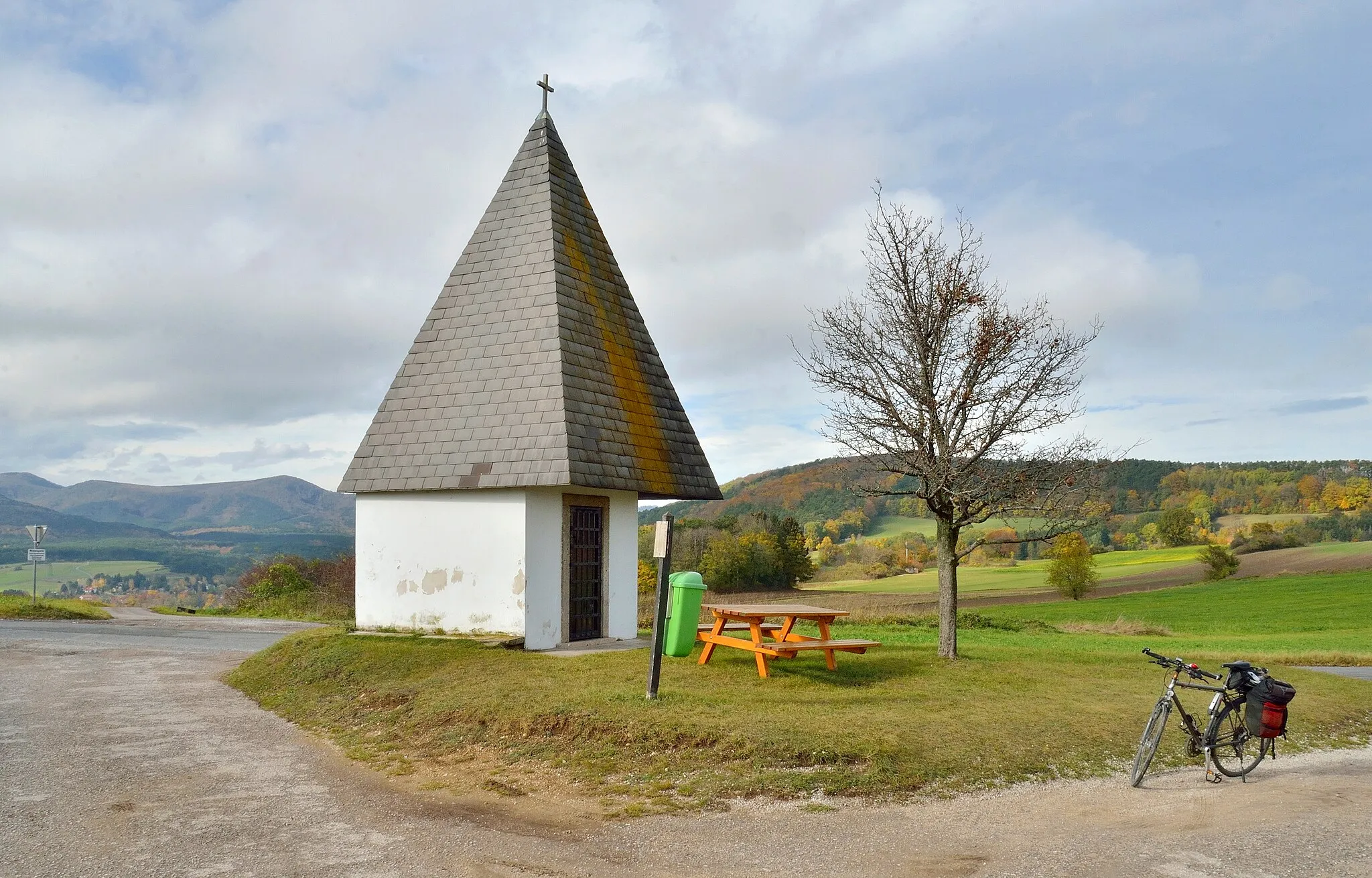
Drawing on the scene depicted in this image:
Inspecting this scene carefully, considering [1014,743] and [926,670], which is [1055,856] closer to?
[1014,743]

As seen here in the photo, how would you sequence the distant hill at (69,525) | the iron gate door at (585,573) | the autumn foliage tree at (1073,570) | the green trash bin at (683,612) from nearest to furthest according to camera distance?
1. the green trash bin at (683,612)
2. the iron gate door at (585,573)
3. the autumn foliage tree at (1073,570)
4. the distant hill at (69,525)

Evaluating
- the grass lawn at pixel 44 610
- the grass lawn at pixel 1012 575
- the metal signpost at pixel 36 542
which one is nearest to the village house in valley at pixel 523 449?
the grass lawn at pixel 44 610

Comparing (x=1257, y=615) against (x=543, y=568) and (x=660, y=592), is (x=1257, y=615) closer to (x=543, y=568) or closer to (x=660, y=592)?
(x=543, y=568)

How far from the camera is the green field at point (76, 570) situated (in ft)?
232

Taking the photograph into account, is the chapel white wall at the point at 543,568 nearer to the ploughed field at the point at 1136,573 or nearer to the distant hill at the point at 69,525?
the ploughed field at the point at 1136,573

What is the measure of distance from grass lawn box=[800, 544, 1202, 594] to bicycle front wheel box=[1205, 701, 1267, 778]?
3746 cm

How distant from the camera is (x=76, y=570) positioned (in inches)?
3206

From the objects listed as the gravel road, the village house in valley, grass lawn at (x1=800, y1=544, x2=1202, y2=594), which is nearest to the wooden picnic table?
the village house in valley

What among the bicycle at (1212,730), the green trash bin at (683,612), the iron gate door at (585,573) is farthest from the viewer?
the iron gate door at (585,573)

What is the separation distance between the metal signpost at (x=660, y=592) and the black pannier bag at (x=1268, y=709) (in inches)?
201

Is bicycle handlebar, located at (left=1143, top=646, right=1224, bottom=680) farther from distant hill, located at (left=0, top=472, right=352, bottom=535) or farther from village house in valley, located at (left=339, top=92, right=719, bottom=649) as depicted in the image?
distant hill, located at (left=0, top=472, right=352, bottom=535)

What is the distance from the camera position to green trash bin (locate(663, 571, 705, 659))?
435 inches

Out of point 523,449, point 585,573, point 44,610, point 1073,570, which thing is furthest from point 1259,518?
point 44,610

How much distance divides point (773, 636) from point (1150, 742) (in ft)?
16.5
